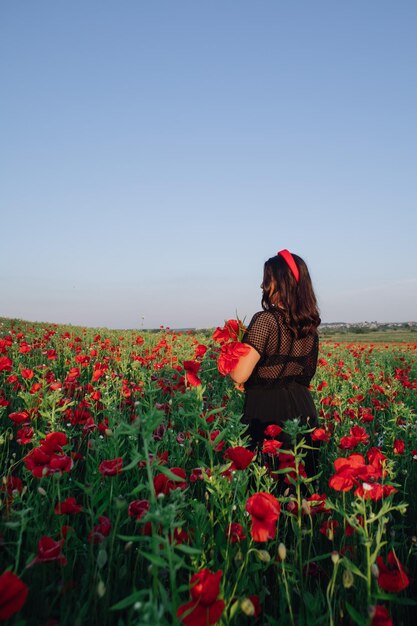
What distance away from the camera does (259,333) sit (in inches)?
119

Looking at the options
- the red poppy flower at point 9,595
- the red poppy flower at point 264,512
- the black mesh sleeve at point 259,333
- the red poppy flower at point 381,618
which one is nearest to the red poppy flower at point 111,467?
the red poppy flower at point 264,512

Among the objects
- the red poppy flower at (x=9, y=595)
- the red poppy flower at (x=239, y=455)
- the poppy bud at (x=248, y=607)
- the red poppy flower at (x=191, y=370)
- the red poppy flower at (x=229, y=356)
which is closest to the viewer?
the red poppy flower at (x=9, y=595)

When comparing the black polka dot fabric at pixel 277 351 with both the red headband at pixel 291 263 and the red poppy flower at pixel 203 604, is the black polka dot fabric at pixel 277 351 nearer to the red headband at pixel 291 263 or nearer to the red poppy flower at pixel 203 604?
the red headband at pixel 291 263

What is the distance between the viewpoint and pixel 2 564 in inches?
74.8

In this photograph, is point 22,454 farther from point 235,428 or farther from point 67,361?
point 67,361

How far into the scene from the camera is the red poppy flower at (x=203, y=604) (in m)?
1.05

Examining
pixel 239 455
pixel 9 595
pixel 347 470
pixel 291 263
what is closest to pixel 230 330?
pixel 291 263

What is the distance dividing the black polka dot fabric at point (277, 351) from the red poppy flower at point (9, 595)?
2188 millimetres

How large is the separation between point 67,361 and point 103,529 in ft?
19.4

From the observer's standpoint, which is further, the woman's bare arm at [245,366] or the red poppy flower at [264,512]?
the woman's bare arm at [245,366]

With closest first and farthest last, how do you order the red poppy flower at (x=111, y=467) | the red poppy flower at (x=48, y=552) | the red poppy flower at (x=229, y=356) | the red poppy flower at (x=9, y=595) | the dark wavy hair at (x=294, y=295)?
the red poppy flower at (x=9, y=595) → the red poppy flower at (x=48, y=552) → the red poppy flower at (x=111, y=467) → the red poppy flower at (x=229, y=356) → the dark wavy hair at (x=294, y=295)

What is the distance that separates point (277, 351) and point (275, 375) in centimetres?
20

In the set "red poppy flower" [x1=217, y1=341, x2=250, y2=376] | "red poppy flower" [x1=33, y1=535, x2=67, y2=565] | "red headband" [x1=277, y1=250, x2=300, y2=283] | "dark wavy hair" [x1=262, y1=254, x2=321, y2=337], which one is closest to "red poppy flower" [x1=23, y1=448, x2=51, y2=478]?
"red poppy flower" [x1=33, y1=535, x2=67, y2=565]

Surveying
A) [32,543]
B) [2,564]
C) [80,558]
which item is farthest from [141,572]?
[2,564]
